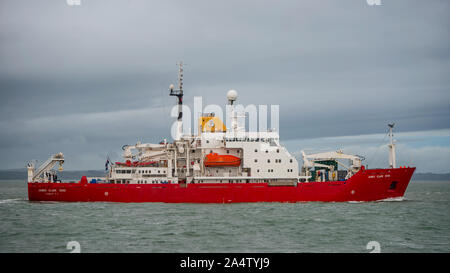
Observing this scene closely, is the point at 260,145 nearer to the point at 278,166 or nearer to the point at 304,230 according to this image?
the point at 278,166

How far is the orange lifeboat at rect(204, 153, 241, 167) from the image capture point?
31312 mm

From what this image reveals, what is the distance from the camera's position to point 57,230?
65.0 feet

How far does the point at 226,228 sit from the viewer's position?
19625 millimetres

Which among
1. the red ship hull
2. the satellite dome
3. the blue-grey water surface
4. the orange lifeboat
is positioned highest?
the satellite dome

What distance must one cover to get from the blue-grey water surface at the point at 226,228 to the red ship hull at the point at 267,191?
1.80m

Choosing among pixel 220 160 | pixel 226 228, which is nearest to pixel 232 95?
pixel 220 160

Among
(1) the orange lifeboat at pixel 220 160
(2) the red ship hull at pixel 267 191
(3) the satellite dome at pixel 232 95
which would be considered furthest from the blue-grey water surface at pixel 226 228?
(3) the satellite dome at pixel 232 95

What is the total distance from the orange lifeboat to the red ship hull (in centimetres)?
158

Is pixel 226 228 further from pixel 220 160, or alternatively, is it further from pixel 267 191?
pixel 220 160

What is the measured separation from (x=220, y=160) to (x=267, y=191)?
13.6 ft

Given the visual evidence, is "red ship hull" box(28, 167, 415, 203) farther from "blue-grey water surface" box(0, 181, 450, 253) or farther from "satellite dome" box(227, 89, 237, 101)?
"satellite dome" box(227, 89, 237, 101)

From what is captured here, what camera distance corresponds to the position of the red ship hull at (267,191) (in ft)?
100

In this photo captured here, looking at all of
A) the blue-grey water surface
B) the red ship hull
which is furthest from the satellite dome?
the blue-grey water surface
